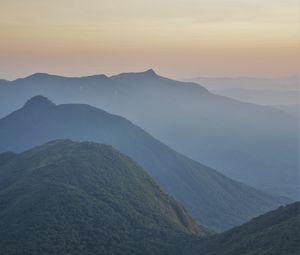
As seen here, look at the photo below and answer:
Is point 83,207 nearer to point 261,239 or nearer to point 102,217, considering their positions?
point 102,217

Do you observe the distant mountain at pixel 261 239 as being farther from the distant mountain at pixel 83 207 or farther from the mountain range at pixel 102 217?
the distant mountain at pixel 83 207

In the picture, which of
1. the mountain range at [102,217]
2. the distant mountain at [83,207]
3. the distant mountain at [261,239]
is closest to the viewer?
the distant mountain at [261,239]

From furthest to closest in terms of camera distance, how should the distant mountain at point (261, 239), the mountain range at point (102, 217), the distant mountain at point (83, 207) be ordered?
1. the distant mountain at point (83, 207)
2. the mountain range at point (102, 217)
3. the distant mountain at point (261, 239)

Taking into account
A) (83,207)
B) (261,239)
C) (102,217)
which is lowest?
(102,217)

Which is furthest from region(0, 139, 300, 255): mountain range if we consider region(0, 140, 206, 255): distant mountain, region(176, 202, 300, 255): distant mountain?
→ region(0, 140, 206, 255): distant mountain

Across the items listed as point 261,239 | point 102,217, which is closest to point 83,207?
point 102,217

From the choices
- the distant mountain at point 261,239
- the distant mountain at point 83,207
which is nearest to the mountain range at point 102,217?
the distant mountain at point 261,239

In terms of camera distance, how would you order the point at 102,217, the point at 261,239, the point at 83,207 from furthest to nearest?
1. the point at 83,207
2. the point at 102,217
3. the point at 261,239
